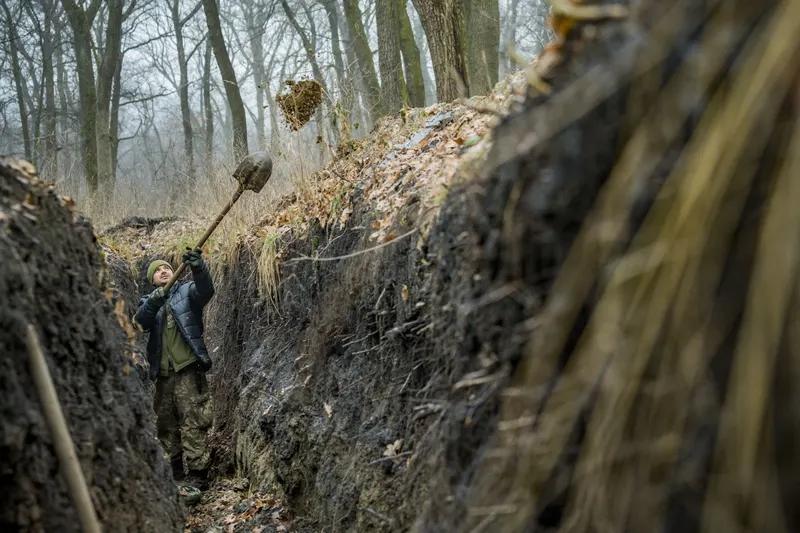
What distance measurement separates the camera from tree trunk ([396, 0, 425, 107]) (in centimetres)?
841

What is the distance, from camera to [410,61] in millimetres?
8438

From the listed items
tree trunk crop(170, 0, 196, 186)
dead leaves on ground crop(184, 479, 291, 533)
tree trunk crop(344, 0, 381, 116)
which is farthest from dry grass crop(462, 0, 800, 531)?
tree trunk crop(170, 0, 196, 186)

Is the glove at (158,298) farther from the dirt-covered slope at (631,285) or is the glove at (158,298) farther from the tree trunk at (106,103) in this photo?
the tree trunk at (106,103)

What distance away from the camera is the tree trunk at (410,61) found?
27.6 ft

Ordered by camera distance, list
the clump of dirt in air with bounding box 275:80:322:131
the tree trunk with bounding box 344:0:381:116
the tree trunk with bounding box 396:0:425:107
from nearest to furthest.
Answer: the clump of dirt in air with bounding box 275:80:322:131 → the tree trunk with bounding box 396:0:425:107 → the tree trunk with bounding box 344:0:381:116

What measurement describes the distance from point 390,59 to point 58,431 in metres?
7.04

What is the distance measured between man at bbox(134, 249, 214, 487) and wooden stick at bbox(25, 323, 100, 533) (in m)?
4.08

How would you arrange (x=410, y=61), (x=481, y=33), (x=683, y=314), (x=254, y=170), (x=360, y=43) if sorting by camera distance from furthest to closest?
(x=360, y=43) < (x=481, y=33) < (x=410, y=61) < (x=254, y=170) < (x=683, y=314)

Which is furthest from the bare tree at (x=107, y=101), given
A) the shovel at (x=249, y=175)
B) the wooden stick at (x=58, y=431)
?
the wooden stick at (x=58, y=431)

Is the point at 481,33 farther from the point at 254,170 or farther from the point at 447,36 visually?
the point at 254,170

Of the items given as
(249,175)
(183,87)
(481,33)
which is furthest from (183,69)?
(249,175)

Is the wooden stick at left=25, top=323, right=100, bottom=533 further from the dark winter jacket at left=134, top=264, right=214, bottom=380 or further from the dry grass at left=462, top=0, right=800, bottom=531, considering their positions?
the dark winter jacket at left=134, top=264, right=214, bottom=380

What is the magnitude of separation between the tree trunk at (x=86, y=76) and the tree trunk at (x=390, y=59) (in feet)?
25.7

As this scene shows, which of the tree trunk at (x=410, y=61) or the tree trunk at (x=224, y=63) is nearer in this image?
the tree trunk at (x=410, y=61)
